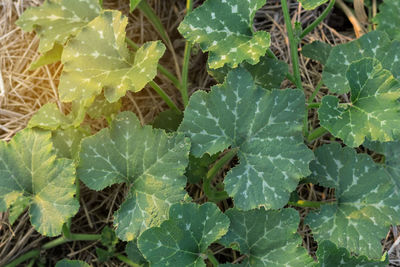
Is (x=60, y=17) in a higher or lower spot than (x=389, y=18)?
higher

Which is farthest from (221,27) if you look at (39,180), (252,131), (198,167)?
(39,180)

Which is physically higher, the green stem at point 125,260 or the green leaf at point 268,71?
the green leaf at point 268,71

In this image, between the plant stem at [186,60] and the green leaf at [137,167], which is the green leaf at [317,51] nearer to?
the plant stem at [186,60]

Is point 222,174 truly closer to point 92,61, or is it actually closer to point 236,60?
point 236,60

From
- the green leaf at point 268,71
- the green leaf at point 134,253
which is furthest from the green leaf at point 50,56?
the green leaf at point 134,253

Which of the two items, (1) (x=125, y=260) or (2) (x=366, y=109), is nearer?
(2) (x=366, y=109)

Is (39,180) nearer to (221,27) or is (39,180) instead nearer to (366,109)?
(221,27)

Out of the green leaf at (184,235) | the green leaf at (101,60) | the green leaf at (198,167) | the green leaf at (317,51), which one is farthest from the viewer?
the green leaf at (317,51)
